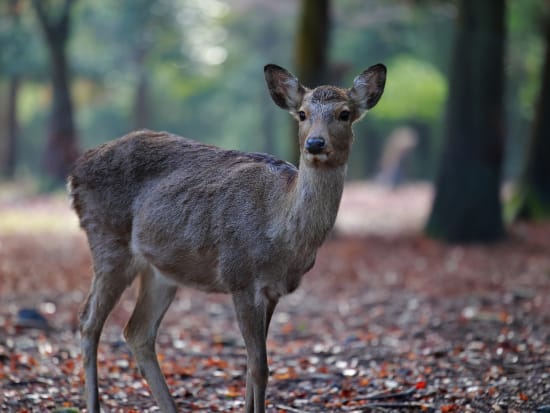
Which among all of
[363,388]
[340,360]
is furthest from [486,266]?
[363,388]

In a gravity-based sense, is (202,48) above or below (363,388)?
above

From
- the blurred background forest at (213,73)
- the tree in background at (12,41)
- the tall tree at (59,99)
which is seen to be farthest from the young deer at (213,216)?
the tree in background at (12,41)

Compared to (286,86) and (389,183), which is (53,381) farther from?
(389,183)

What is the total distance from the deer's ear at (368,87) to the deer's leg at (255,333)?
4.47 feet

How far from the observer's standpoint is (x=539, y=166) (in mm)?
15516

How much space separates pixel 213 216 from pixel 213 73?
30834 mm

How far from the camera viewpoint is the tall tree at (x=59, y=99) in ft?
75.4

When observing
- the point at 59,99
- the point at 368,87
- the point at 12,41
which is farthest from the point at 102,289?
the point at 12,41

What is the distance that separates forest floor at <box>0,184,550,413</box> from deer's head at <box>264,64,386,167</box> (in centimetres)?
180

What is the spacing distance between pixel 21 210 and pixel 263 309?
15277 mm

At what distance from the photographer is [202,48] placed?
34094mm

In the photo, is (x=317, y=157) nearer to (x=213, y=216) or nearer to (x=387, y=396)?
(x=213, y=216)

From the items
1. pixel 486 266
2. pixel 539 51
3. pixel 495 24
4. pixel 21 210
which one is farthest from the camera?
pixel 539 51

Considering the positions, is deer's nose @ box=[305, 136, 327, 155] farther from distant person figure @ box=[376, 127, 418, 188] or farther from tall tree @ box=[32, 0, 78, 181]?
distant person figure @ box=[376, 127, 418, 188]
